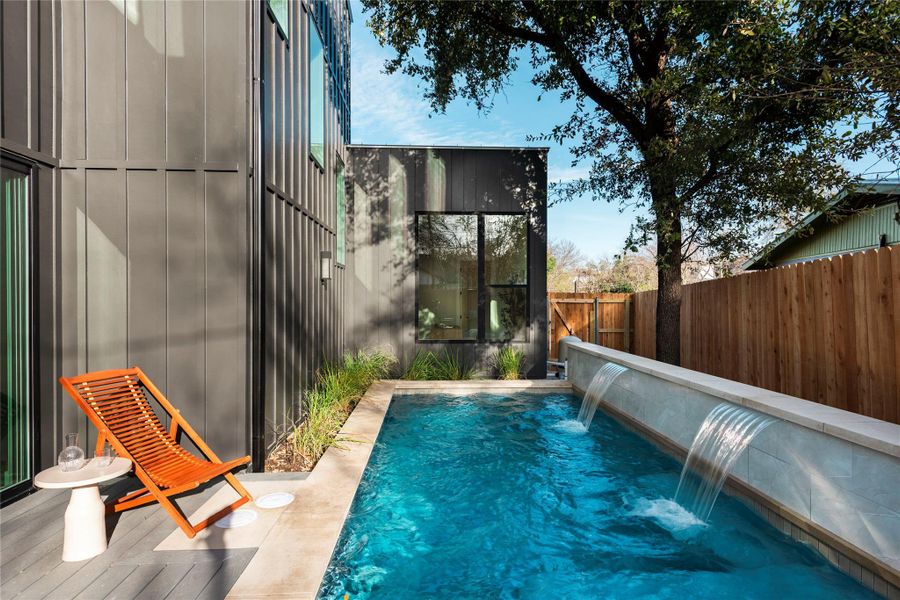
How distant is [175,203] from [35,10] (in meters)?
1.44

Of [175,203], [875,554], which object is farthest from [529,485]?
[175,203]

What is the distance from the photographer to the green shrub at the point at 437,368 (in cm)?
730

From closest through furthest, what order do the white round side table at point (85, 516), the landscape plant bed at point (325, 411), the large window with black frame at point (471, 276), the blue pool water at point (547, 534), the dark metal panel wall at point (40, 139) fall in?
1. the white round side table at point (85, 516)
2. the blue pool water at point (547, 534)
3. the dark metal panel wall at point (40, 139)
4. the landscape plant bed at point (325, 411)
5. the large window with black frame at point (471, 276)

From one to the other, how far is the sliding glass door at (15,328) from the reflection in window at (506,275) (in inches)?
234

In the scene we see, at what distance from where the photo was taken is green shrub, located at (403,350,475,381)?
24.0ft

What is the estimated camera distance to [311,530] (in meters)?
2.39

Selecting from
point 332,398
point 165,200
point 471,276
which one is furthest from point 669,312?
point 165,200

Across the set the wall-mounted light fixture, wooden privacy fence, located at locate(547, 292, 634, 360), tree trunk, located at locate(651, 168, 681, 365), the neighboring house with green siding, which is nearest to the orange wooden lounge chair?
the wall-mounted light fixture

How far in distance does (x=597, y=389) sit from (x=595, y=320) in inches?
184

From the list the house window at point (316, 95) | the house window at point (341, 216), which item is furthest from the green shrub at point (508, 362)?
the house window at point (316, 95)

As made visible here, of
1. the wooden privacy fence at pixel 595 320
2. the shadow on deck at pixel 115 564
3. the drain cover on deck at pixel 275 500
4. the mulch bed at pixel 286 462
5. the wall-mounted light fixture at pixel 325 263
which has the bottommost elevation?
the mulch bed at pixel 286 462

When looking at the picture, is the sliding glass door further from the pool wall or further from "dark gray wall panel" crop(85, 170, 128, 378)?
the pool wall

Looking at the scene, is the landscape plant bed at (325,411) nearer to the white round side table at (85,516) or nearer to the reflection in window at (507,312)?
the white round side table at (85,516)

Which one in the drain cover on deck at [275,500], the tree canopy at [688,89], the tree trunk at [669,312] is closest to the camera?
the drain cover on deck at [275,500]
